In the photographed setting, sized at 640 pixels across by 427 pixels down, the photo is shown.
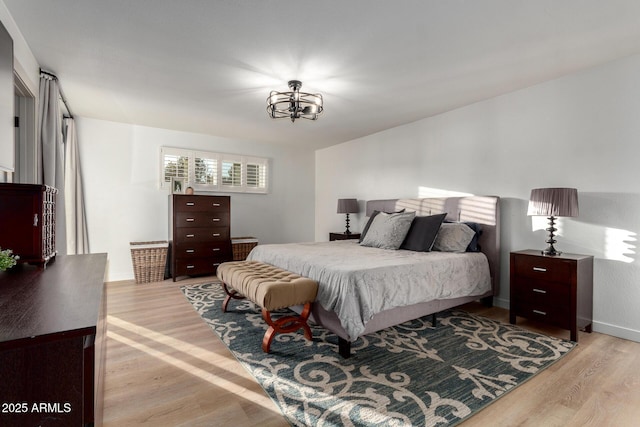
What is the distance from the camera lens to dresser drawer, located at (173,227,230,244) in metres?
4.62

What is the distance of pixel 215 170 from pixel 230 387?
13.7 feet

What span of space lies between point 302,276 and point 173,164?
3.51m

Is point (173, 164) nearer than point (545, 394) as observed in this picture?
No

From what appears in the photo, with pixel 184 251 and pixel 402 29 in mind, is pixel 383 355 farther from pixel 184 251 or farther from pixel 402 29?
A: pixel 184 251

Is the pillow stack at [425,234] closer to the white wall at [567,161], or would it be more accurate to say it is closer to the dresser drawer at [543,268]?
the white wall at [567,161]

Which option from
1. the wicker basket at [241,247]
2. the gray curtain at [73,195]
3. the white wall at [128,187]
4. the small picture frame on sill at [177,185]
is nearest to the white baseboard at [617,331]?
the wicker basket at [241,247]

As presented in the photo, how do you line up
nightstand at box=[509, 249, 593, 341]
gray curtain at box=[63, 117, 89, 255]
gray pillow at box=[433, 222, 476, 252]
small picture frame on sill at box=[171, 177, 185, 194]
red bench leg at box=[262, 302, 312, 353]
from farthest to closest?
small picture frame on sill at box=[171, 177, 185, 194] < gray curtain at box=[63, 117, 89, 255] < gray pillow at box=[433, 222, 476, 252] < nightstand at box=[509, 249, 593, 341] < red bench leg at box=[262, 302, 312, 353]

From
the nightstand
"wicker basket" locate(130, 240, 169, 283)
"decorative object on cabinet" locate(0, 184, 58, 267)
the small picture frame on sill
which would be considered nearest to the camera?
"decorative object on cabinet" locate(0, 184, 58, 267)

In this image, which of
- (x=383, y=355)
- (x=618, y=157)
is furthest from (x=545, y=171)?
(x=383, y=355)

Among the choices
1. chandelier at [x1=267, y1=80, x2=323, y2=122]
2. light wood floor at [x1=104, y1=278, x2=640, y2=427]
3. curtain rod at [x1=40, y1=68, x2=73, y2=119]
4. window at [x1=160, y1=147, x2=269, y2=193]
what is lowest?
light wood floor at [x1=104, y1=278, x2=640, y2=427]

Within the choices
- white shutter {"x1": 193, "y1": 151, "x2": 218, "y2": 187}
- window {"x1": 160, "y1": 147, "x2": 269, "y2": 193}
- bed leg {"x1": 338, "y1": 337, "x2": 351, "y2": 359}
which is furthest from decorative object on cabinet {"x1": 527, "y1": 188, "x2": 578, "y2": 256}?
white shutter {"x1": 193, "y1": 151, "x2": 218, "y2": 187}

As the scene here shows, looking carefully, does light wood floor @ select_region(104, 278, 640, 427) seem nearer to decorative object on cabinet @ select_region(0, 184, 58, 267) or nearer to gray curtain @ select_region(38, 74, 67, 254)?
decorative object on cabinet @ select_region(0, 184, 58, 267)

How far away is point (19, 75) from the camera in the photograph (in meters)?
2.26

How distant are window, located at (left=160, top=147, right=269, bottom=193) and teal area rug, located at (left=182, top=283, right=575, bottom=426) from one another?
9.37ft
